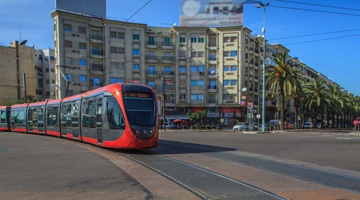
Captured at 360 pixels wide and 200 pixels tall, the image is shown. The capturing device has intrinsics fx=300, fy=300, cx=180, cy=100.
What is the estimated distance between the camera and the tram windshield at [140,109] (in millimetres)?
12688

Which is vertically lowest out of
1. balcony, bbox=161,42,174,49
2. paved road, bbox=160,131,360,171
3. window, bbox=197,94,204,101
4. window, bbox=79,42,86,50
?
paved road, bbox=160,131,360,171

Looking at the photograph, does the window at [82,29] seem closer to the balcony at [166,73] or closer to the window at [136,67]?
the window at [136,67]

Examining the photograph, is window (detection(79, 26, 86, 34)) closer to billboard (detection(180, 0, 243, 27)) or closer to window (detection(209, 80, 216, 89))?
billboard (detection(180, 0, 243, 27))

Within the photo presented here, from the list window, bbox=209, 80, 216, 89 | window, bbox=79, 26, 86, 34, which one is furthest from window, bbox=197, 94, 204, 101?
window, bbox=79, 26, 86, 34

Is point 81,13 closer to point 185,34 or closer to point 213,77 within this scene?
Result: point 185,34

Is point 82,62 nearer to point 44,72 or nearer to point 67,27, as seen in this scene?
point 67,27

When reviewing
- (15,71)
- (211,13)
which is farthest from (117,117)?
(15,71)

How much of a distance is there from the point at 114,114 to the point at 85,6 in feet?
161

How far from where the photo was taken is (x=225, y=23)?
62.1 m

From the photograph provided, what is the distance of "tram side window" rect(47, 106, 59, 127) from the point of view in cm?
2164

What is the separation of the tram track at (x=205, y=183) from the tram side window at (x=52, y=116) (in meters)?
13.5

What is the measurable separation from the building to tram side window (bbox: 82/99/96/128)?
65582mm

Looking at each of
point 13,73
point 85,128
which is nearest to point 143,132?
point 85,128

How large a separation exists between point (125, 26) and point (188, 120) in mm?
22623
